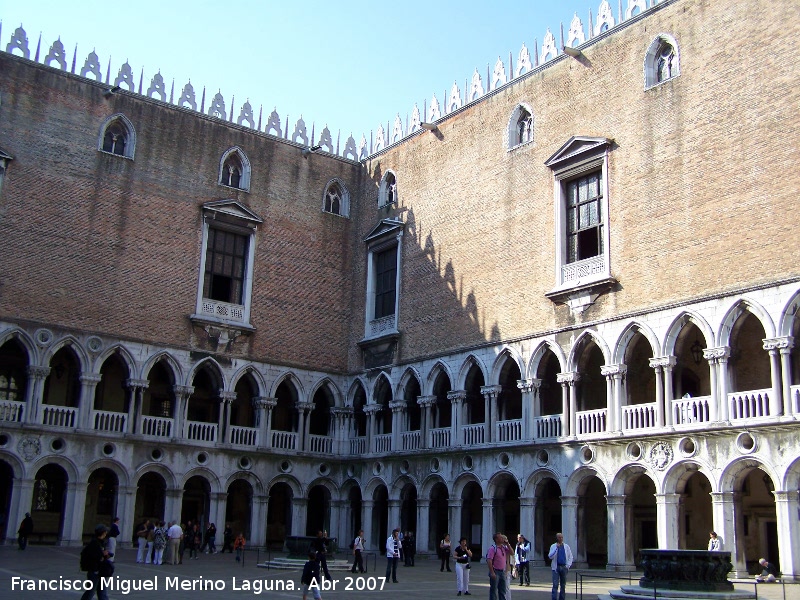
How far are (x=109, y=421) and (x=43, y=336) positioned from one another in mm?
3008

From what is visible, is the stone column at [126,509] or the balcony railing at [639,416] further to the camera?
the stone column at [126,509]

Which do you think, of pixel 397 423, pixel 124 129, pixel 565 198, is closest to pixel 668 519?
pixel 565 198

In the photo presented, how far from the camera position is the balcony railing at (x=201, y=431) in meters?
28.1

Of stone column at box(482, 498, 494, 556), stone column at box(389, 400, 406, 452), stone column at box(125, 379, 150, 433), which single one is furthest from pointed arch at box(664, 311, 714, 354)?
stone column at box(125, 379, 150, 433)

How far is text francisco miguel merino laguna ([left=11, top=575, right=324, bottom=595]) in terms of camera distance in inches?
611

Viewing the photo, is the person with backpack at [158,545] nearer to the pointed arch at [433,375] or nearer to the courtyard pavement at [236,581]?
the courtyard pavement at [236,581]

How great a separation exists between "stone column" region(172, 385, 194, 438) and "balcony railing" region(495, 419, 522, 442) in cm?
913

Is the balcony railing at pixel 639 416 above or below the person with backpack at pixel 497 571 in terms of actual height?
above

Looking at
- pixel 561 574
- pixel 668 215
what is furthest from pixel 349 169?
pixel 561 574

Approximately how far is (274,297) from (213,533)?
290 inches

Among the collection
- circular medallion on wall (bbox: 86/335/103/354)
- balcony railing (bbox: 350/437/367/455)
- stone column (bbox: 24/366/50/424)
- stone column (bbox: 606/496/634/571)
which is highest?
circular medallion on wall (bbox: 86/335/103/354)

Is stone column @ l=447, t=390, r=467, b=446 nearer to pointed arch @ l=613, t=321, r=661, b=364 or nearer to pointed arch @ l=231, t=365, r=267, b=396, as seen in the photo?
pointed arch @ l=613, t=321, r=661, b=364

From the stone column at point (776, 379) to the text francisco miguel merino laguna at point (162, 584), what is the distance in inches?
364

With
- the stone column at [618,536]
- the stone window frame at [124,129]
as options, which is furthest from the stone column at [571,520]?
the stone window frame at [124,129]
